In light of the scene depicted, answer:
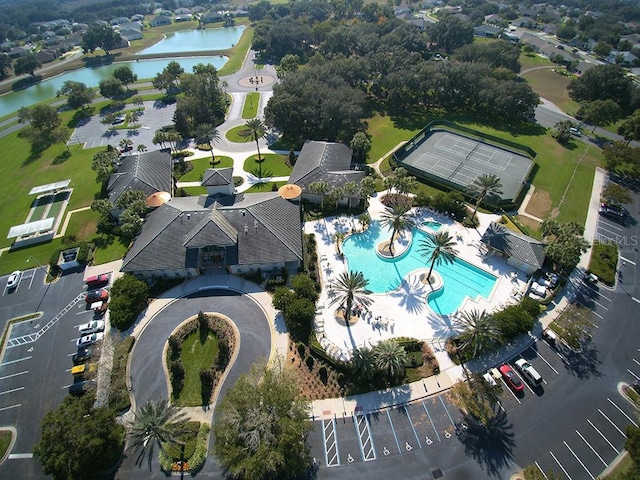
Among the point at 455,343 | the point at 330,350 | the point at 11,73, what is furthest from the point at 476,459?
the point at 11,73

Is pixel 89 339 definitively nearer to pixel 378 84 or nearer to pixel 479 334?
pixel 479 334

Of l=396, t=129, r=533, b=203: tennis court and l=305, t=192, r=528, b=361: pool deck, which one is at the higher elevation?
l=396, t=129, r=533, b=203: tennis court

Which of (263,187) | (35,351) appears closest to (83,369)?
(35,351)

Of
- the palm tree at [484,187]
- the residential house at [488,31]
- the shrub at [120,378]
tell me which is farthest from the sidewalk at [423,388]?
the residential house at [488,31]

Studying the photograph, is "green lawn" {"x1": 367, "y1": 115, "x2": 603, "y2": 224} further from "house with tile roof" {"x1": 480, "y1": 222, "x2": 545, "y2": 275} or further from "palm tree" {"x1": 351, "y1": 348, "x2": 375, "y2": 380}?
"palm tree" {"x1": 351, "y1": 348, "x2": 375, "y2": 380}

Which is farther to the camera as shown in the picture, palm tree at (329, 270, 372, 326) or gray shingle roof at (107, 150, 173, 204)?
gray shingle roof at (107, 150, 173, 204)

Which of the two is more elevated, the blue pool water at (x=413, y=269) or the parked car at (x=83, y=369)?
the blue pool water at (x=413, y=269)

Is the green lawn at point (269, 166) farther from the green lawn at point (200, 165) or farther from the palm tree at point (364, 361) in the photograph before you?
the palm tree at point (364, 361)

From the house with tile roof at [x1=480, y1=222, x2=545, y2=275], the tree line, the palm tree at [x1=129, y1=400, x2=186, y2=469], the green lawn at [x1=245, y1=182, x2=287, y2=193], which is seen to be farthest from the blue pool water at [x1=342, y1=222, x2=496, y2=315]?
the tree line
